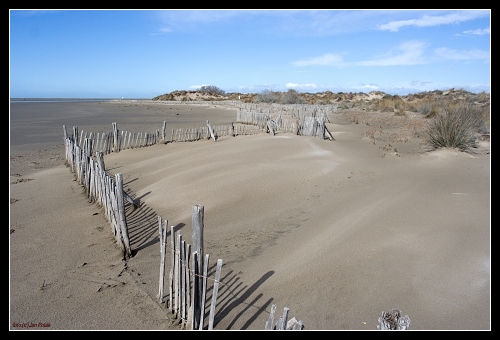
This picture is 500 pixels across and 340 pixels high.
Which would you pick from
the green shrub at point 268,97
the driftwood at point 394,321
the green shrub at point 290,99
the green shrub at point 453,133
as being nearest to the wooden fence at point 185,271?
the driftwood at point 394,321

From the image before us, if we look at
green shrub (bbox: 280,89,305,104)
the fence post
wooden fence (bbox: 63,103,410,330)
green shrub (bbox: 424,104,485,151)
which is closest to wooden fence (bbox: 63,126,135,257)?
wooden fence (bbox: 63,103,410,330)

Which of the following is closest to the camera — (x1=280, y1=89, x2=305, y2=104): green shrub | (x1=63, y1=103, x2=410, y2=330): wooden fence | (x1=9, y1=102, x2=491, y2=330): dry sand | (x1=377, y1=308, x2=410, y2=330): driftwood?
(x1=377, y1=308, x2=410, y2=330): driftwood

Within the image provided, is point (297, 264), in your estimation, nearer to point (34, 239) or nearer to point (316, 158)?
point (34, 239)

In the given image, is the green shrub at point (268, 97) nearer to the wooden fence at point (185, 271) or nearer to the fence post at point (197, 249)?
the wooden fence at point (185, 271)

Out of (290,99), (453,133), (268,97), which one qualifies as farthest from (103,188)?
(268,97)

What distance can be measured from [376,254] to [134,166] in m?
7.96

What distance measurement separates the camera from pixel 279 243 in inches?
214

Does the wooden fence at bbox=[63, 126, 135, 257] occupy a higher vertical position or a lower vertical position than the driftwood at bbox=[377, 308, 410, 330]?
lower

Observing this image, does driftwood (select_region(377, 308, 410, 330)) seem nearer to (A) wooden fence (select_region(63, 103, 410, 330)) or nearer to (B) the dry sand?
(A) wooden fence (select_region(63, 103, 410, 330))

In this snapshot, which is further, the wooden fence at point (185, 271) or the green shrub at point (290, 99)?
the green shrub at point (290, 99)

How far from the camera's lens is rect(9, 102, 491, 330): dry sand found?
12.6 ft

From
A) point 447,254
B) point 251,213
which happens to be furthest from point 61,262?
point 447,254

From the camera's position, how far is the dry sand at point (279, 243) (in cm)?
384

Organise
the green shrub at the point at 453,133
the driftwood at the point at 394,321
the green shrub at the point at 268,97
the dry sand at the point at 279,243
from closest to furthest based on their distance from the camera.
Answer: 1. the driftwood at the point at 394,321
2. the dry sand at the point at 279,243
3. the green shrub at the point at 453,133
4. the green shrub at the point at 268,97
